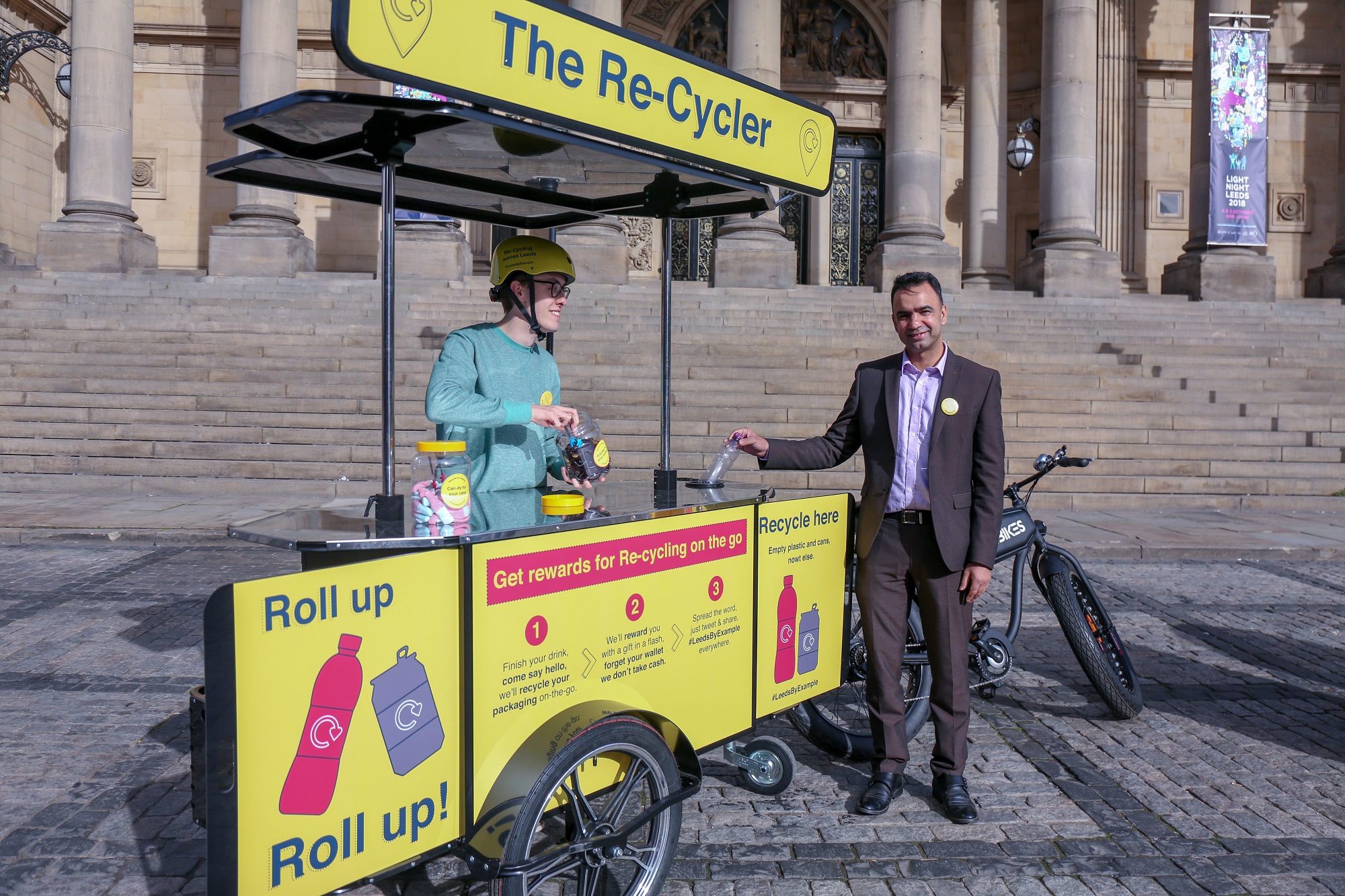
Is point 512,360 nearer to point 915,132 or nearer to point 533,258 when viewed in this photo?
point 533,258

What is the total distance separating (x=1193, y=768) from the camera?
402cm

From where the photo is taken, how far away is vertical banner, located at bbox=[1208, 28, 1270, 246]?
58.7 ft

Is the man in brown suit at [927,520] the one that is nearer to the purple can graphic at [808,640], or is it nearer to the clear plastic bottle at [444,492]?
the purple can graphic at [808,640]

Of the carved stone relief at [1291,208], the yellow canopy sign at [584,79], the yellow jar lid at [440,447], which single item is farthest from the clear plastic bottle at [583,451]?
the carved stone relief at [1291,208]

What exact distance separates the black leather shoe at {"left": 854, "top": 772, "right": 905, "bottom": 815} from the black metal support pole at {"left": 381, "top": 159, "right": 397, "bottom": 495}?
6.73 feet

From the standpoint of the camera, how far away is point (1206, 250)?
1859cm

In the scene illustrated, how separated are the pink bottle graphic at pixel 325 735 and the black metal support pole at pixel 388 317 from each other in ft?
2.42

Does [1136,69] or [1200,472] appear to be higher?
[1136,69]

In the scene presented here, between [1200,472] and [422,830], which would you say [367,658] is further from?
[1200,472]

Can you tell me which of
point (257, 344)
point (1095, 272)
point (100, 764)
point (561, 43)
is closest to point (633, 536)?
point (561, 43)

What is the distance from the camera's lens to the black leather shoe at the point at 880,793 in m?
3.56

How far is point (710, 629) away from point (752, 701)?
1.39 feet

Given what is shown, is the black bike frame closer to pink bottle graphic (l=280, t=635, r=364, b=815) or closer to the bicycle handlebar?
the bicycle handlebar

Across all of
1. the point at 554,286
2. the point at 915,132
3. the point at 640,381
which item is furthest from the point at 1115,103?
the point at 554,286
